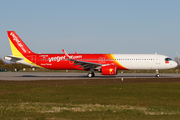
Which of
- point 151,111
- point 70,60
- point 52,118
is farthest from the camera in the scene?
point 70,60

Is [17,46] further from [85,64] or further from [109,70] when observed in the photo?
[109,70]

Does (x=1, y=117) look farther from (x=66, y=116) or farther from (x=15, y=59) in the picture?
(x=15, y=59)

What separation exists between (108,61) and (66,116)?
2910 centimetres

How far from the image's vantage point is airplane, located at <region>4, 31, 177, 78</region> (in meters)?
38.8

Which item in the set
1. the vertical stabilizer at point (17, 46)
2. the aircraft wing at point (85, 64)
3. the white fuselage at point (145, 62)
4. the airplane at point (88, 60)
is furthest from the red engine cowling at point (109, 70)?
the vertical stabilizer at point (17, 46)

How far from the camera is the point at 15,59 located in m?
40.7

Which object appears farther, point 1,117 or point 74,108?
point 74,108

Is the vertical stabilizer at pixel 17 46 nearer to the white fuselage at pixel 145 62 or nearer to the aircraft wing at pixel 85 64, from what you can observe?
the aircraft wing at pixel 85 64

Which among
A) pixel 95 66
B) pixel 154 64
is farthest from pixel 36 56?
pixel 154 64

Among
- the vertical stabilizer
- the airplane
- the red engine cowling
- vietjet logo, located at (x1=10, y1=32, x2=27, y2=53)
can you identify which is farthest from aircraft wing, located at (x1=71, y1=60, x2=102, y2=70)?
vietjet logo, located at (x1=10, y1=32, x2=27, y2=53)

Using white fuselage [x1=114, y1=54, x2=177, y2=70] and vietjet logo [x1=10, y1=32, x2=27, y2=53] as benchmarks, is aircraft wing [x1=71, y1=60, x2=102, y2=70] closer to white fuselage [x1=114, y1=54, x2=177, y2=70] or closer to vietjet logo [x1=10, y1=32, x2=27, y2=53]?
white fuselage [x1=114, y1=54, x2=177, y2=70]

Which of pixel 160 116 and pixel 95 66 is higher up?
pixel 95 66

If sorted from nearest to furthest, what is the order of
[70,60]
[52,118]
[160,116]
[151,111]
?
[52,118] < [160,116] < [151,111] < [70,60]

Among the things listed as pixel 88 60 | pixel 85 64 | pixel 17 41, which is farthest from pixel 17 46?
pixel 88 60
